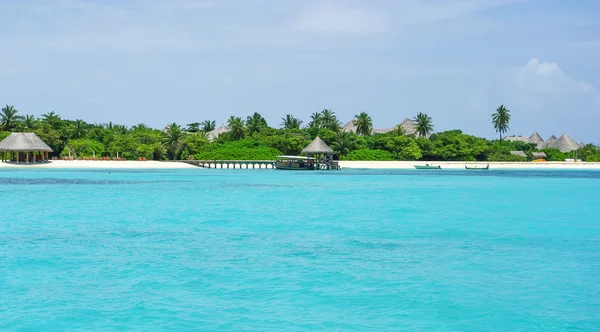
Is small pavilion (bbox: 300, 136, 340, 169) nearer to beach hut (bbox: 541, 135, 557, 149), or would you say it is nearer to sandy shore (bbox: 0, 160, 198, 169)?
sandy shore (bbox: 0, 160, 198, 169)

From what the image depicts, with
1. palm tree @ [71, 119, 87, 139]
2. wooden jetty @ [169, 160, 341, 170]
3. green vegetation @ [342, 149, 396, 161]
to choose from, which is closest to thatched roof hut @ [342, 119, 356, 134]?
green vegetation @ [342, 149, 396, 161]

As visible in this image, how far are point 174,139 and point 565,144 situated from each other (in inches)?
2412

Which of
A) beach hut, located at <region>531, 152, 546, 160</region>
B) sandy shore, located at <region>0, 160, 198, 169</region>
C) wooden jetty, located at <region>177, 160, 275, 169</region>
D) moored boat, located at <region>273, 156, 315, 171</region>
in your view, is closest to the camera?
sandy shore, located at <region>0, 160, 198, 169</region>

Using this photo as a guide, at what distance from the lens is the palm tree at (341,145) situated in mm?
78875

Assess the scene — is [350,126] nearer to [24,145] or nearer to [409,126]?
[409,126]

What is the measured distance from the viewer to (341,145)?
259 feet

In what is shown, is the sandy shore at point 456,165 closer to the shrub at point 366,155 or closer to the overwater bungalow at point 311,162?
the shrub at point 366,155

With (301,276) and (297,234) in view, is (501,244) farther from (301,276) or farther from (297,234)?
(301,276)

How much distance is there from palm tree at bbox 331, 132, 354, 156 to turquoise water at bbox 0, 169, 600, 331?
53884 millimetres

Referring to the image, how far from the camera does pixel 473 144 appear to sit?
277ft

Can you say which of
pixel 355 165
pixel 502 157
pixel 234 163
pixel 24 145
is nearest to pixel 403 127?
pixel 502 157

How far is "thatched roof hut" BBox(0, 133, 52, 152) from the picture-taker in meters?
67.4

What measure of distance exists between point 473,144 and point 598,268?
73.0m

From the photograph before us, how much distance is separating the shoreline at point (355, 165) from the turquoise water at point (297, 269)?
4636 centimetres
